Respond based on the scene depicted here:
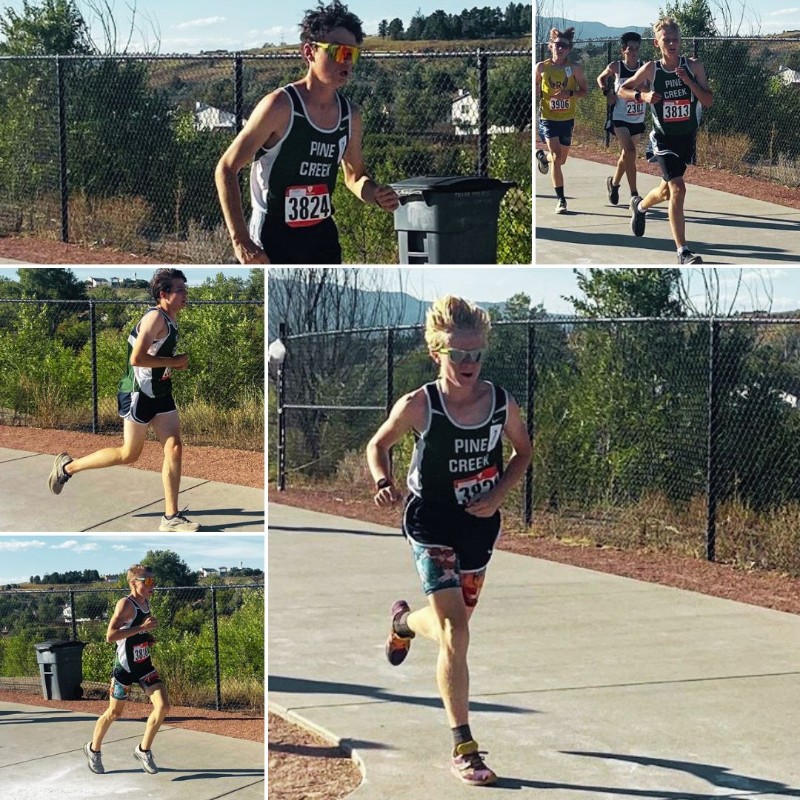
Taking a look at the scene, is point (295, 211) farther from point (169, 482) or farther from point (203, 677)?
point (203, 677)

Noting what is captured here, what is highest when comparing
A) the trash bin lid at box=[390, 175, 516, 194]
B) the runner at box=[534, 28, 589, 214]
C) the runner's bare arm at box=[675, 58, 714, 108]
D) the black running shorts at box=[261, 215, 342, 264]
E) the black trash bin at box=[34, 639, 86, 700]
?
the runner at box=[534, 28, 589, 214]


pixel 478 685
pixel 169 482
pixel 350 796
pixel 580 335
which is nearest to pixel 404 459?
pixel 580 335

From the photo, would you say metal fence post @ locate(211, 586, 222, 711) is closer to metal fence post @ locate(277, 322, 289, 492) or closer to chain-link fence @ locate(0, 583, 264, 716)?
chain-link fence @ locate(0, 583, 264, 716)

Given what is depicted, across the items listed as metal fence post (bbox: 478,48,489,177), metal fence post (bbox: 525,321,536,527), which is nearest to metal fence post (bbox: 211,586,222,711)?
metal fence post (bbox: 525,321,536,527)

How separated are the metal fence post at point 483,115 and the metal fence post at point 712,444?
375 cm

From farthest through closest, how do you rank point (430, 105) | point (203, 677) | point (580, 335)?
point (430, 105) → point (203, 677) → point (580, 335)

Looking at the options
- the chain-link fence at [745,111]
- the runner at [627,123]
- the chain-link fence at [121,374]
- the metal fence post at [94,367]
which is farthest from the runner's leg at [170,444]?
the chain-link fence at [745,111]

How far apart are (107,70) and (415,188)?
786 cm

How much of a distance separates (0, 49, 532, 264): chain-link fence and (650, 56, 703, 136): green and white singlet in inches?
148

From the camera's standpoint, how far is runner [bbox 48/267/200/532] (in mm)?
7812

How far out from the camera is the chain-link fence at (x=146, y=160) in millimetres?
14141

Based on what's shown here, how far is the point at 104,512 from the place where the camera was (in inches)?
357

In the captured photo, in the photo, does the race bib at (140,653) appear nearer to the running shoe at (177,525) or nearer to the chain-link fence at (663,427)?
the running shoe at (177,525)

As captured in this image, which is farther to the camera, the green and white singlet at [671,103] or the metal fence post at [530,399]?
the metal fence post at [530,399]
